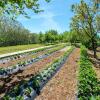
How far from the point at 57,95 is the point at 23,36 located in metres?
134

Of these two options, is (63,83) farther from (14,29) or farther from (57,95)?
(14,29)

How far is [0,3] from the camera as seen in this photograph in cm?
1252

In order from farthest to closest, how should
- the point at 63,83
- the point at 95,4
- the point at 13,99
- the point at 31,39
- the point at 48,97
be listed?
the point at 31,39, the point at 95,4, the point at 63,83, the point at 48,97, the point at 13,99

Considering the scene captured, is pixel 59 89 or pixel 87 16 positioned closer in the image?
pixel 59 89

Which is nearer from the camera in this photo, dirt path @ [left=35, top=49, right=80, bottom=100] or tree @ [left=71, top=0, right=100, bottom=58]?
dirt path @ [left=35, top=49, right=80, bottom=100]

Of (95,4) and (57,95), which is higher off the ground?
(95,4)

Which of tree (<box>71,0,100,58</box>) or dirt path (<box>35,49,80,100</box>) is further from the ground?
tree (<box>71,0,100,58</box>)

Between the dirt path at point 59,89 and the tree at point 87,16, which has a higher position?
the tree at point 87,16

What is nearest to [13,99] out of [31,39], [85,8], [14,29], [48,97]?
[48,97]

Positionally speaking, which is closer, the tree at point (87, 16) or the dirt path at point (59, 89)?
the dirt path at point (59, 89)

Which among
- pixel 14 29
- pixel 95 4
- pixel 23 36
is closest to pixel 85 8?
pixel 95 4

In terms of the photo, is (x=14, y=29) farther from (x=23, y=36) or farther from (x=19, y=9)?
(x=19, y=9)

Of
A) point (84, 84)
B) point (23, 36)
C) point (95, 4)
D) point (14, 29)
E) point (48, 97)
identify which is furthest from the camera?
point (23, 36)

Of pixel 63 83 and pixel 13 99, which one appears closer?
pixel 13 99
